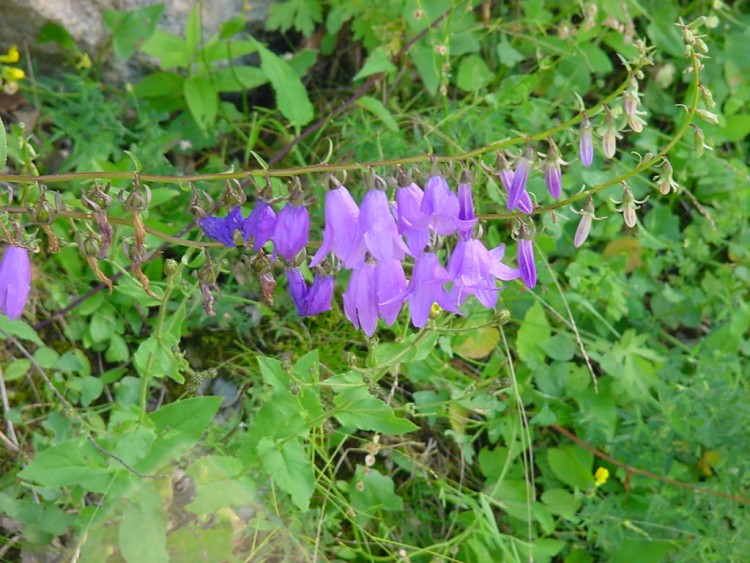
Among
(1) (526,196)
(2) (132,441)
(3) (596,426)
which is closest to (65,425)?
(2) (132,441)

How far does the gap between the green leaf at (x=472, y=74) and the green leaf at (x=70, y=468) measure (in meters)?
1.97

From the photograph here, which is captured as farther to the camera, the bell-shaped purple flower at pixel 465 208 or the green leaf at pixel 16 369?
the green leaf at pixel 16 369

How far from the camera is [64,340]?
2898 millimetres

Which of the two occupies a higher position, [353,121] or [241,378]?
[353,121]

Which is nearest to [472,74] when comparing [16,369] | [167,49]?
[167,49]

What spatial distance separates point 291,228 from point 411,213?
281 millimetres

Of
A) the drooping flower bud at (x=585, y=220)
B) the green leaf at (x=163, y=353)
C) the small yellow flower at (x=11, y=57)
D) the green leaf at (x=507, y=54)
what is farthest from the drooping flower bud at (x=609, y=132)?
the small yellow flower at (x=11, y=57)

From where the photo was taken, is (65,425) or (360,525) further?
(360,525)

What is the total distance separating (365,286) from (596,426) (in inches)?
56.8

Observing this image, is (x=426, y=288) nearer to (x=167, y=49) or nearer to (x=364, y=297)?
(x=364, y=297)

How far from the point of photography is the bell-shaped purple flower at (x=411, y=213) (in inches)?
73.4

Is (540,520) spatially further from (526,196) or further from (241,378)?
(526,196)

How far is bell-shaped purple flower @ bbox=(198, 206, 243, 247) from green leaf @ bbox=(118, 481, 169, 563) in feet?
2.36

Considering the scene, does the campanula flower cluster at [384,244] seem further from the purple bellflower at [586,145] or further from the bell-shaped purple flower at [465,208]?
the purple bellflower at [586,145]
